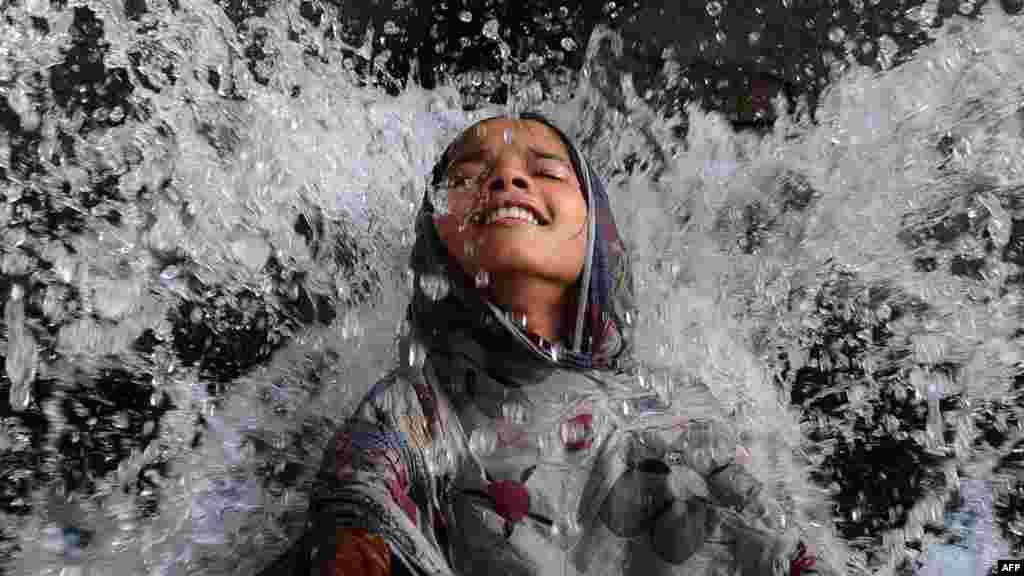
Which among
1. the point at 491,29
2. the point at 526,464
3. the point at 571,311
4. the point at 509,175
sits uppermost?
the point at 491,29

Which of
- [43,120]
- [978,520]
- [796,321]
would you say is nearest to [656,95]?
[796,321]

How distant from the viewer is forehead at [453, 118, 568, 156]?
2.96 ft

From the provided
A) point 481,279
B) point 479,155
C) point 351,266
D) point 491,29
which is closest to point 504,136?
point 479,155

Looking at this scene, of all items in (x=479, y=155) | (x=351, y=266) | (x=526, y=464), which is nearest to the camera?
(x=526, y=464)

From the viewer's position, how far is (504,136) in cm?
90

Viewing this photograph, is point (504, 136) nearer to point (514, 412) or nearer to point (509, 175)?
point (509, 175)

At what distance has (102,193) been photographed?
1.24 metres

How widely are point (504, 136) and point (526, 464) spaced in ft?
1.09

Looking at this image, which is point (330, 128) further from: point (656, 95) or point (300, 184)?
point (656, 95)

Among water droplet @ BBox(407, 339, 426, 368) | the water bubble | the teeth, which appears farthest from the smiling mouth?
the water bubble

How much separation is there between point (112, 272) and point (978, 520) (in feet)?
3.96

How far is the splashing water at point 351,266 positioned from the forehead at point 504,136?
0.21 m

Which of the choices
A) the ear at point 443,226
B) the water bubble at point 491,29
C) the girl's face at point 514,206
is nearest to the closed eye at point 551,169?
the girl's face at point 514,206

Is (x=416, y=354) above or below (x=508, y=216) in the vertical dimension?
below
